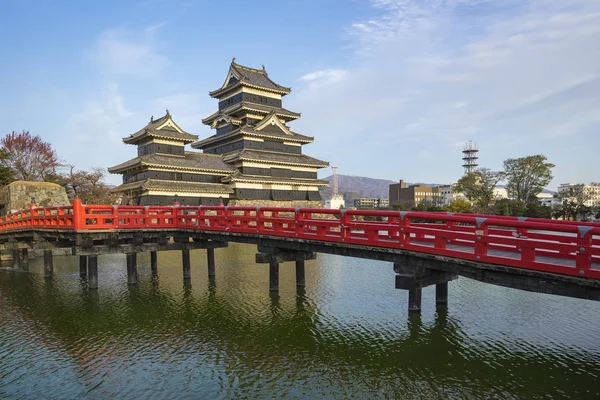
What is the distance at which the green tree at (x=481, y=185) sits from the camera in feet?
199

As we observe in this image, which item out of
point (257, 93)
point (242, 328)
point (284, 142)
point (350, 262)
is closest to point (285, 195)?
point (284, 142)

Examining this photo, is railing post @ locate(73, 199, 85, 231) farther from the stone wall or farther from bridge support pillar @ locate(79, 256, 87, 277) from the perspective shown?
the stone wall

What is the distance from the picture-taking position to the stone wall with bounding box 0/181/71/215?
1284 inches

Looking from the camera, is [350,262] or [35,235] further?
[350,262]

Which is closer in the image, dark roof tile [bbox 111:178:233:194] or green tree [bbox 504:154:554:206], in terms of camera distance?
dark roof tile [bbox 111:178:233:194]

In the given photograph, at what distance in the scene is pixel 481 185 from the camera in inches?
2511

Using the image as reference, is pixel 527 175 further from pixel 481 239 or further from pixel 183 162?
pixel 481 239

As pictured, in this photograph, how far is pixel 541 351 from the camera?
10.0 meters

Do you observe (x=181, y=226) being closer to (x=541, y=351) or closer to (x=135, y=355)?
(x=135, y=355)

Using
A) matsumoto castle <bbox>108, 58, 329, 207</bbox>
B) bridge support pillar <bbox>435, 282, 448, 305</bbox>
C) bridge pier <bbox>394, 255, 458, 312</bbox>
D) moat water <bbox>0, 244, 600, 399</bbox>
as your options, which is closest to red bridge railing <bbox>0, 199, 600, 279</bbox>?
bridge pier <bbox>394, 255, 458, 312</bbox>

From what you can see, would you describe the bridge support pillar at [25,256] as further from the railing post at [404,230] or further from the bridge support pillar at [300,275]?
the railing post at [404,230]

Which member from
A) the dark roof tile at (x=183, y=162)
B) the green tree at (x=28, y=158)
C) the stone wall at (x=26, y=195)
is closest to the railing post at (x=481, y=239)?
the stone wall at (x=26, y=195)

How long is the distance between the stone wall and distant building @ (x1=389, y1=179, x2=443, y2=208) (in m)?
105

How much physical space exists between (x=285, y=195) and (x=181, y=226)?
32206 millimetres
